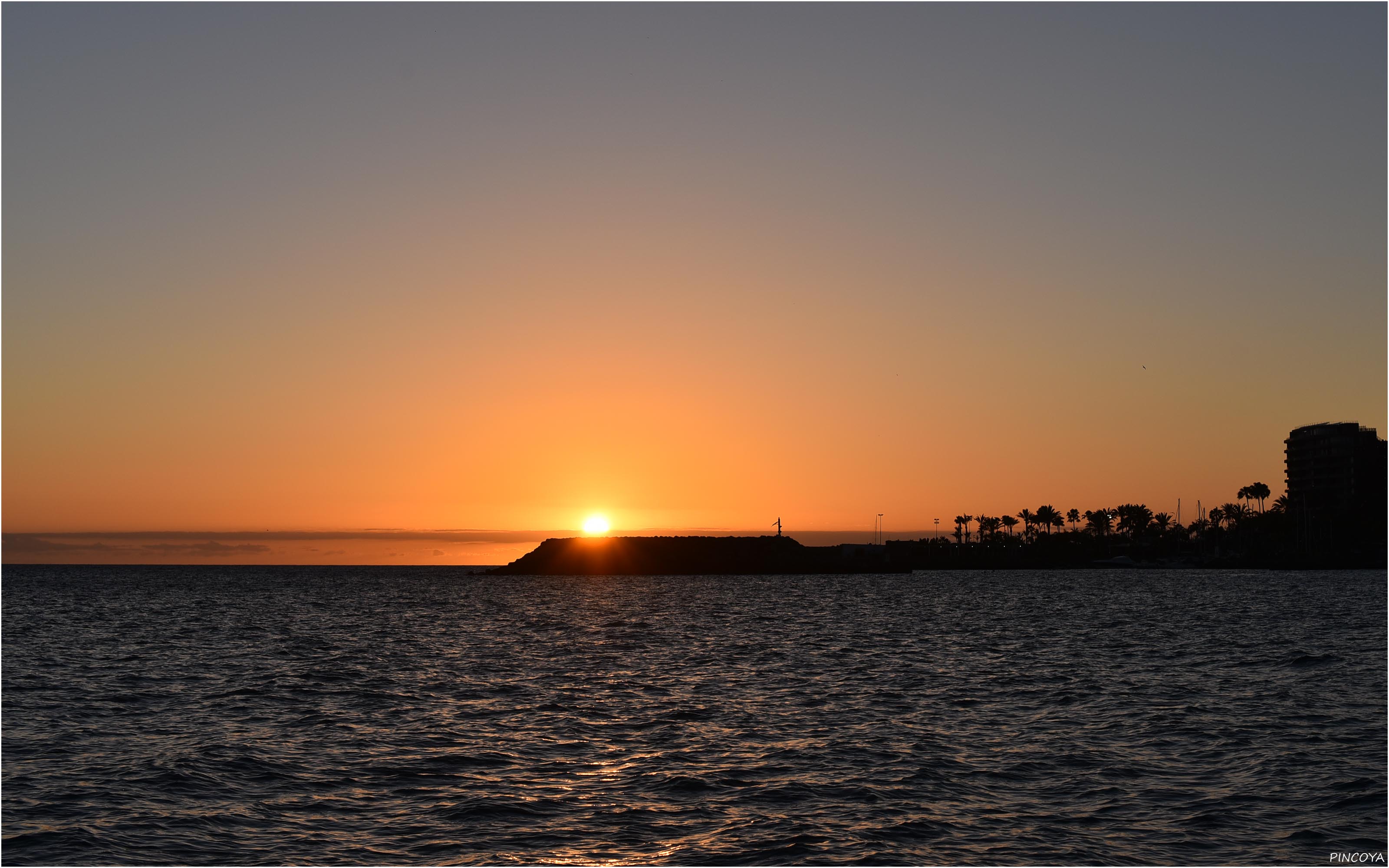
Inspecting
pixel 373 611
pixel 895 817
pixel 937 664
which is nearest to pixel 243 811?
pixel 895 817

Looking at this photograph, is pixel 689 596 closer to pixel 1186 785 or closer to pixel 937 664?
pixel 937 664

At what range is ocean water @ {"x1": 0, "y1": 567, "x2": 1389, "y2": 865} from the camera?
22.1m

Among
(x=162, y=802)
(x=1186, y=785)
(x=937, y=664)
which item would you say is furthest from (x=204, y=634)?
(x=1186, y=785)

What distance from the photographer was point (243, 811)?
2436cm

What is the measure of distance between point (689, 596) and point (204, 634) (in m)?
75.5

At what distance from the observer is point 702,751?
30.1m

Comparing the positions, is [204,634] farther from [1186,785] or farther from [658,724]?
[1186,785]

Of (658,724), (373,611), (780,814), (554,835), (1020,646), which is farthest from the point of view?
(373,611)

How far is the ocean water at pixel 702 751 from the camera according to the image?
22.1m

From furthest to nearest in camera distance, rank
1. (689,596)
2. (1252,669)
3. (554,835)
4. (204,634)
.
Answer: (689,596) < (204,634) < (1252,669) < (554,835)

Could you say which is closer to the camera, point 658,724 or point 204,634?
point 658,724

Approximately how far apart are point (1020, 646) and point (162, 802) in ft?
156

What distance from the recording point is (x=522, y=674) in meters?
49.2

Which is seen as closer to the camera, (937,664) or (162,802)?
(162,802)
